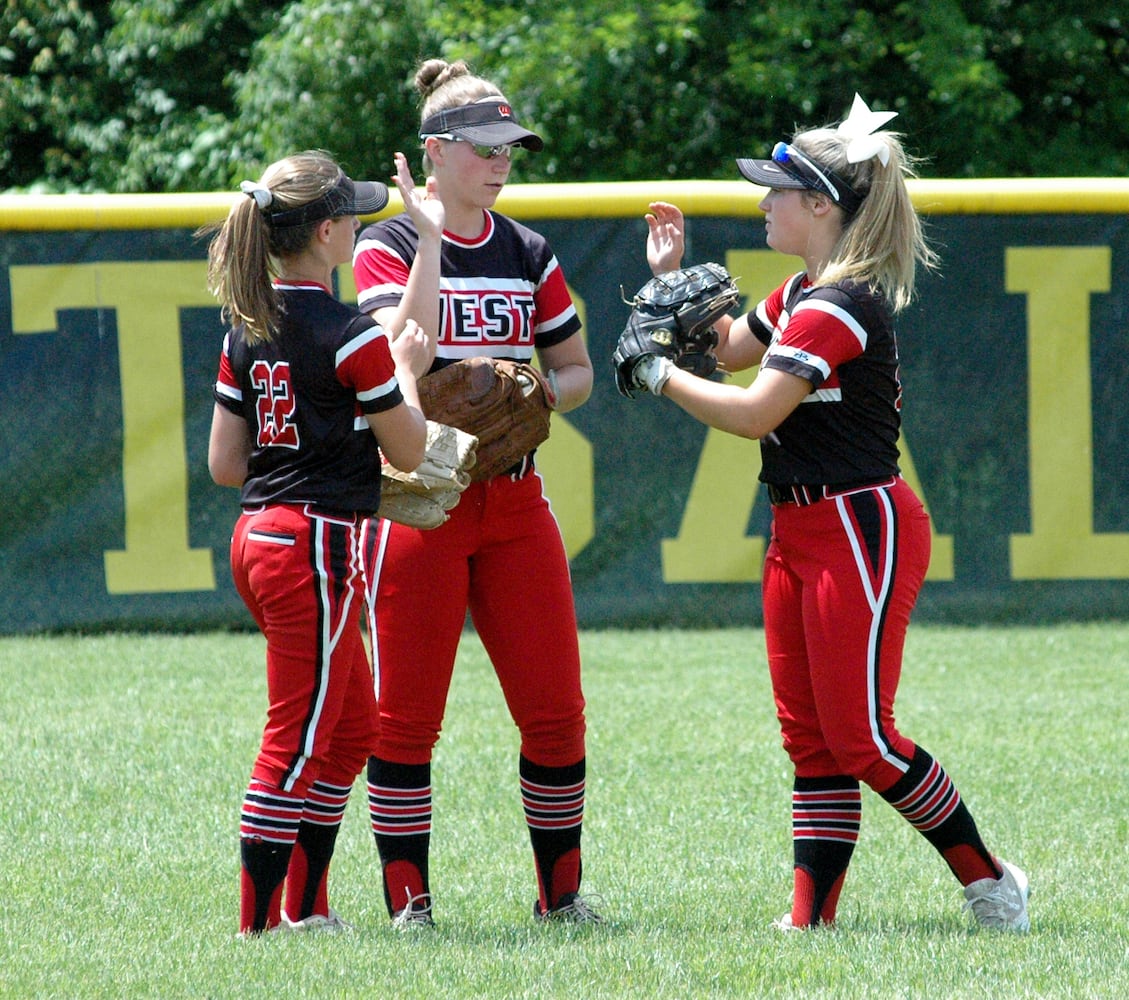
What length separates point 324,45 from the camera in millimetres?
11820

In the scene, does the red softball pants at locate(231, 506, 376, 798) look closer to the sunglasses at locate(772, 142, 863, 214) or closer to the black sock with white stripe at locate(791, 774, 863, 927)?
the black sock with white stripe at locate(791, 774, 863, 927)

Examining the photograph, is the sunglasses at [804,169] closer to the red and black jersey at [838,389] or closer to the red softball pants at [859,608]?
the red and black jersey at [838,389]

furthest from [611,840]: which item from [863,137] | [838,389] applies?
[863,137]

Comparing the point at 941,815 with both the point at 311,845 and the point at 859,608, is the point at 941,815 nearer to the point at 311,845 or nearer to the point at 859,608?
the point at 859,608

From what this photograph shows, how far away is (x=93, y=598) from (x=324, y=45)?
5191 millimetres

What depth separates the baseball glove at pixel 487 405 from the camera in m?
3.84

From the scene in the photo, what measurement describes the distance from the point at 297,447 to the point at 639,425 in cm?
523

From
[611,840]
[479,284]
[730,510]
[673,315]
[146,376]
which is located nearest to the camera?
[673,315]

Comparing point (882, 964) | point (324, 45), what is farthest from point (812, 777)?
point (324, 45)

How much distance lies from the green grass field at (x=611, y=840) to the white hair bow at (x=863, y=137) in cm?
183

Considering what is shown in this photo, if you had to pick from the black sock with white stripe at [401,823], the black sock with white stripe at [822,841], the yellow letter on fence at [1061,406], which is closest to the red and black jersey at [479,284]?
the black sock with white stripe at [401,823]

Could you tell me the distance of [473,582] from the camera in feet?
13.1

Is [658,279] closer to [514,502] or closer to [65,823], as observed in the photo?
[514,502]

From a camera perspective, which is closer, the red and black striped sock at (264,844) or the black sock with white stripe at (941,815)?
the red and black striped sock at (264,844)
